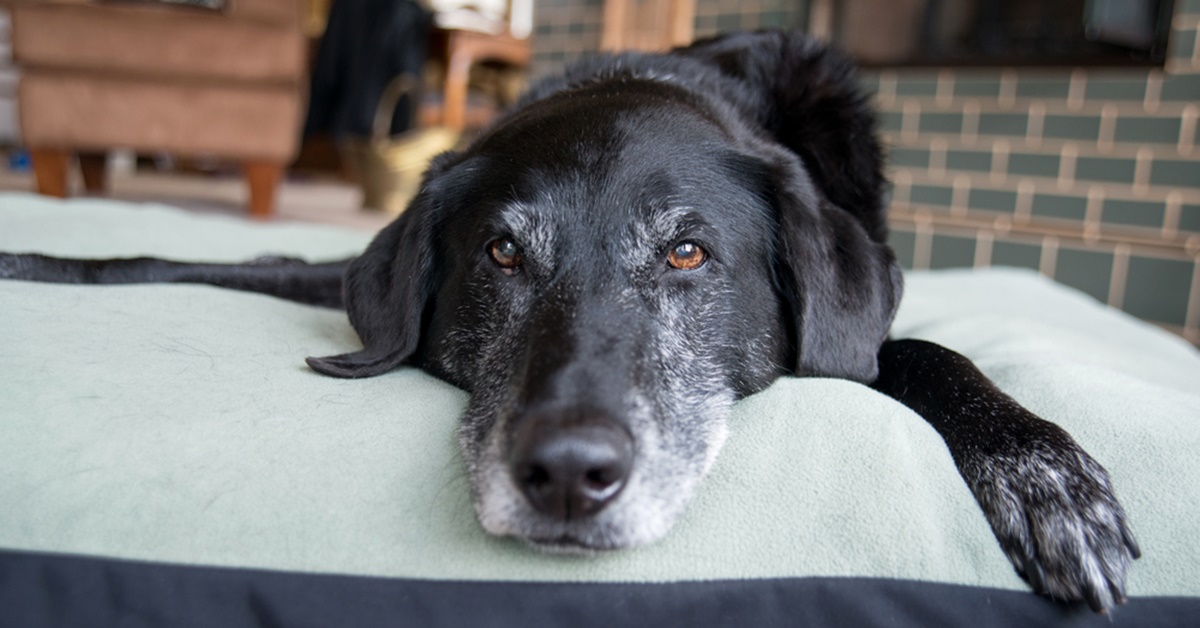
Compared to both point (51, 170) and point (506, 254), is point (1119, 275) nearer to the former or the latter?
point (506, 254)

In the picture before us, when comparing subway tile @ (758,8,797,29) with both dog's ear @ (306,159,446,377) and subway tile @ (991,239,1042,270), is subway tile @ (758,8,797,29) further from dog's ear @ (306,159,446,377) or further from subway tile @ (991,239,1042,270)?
dog's ear @ (306,159,446,377)

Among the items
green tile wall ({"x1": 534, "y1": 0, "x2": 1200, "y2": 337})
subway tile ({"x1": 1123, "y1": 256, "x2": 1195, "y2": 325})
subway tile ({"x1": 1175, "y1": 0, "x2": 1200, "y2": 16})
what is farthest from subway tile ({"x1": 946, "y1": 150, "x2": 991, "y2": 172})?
subway tile ({"x1": 1175, "y1": 0, "x2": 1200, "y2": 16})

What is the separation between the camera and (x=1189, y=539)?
1.07 m

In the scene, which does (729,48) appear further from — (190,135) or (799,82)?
(190,135)

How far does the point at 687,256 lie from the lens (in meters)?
1.38

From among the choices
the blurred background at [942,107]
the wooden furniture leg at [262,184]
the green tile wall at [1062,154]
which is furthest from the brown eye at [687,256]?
the wooden furniture leg at [262,184]

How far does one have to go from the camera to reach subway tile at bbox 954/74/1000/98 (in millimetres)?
4648

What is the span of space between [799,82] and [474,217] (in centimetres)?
95

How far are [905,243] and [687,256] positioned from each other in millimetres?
4059

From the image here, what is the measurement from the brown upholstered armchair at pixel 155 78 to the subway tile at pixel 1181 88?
15.3ft

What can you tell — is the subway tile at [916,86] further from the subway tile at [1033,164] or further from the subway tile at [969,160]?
the subway tile at [1033,164]

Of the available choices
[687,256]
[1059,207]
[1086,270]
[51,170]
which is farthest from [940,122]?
[51,170]

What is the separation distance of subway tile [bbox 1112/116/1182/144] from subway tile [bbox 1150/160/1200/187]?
0.34 feet

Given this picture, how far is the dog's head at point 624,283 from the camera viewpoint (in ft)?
3.66
